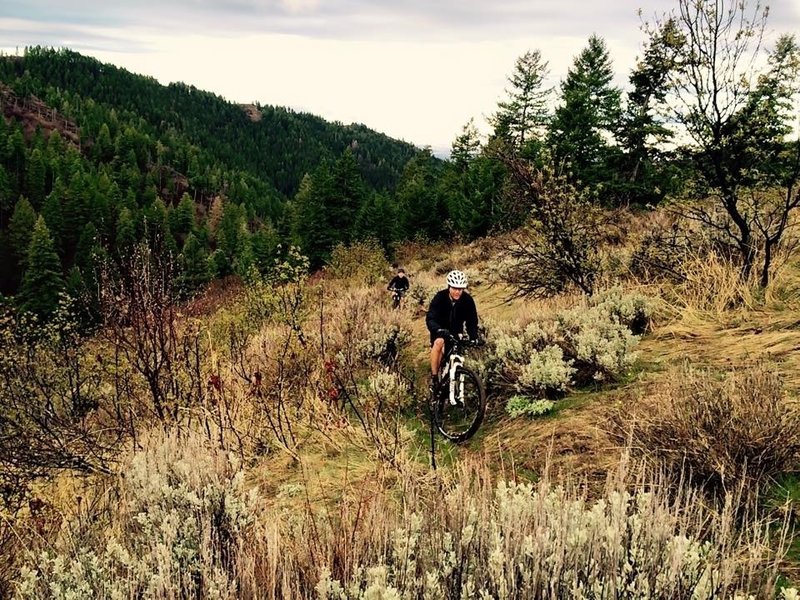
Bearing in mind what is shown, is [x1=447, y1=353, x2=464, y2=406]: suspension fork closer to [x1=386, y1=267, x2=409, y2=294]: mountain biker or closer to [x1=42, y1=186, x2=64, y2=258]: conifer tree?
[x1=386, y1=267, x2=409, y2=294]: mountain biker

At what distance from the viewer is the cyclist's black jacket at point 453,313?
7172 millimetres

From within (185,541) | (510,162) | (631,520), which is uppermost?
(510,162)

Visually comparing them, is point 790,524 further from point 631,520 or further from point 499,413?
point 499,413

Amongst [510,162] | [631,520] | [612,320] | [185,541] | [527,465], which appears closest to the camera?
[631,520]

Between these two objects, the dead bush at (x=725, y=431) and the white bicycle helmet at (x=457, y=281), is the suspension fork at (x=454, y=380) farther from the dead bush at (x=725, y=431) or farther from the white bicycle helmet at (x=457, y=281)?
the dead bush at (x=725, y=431)

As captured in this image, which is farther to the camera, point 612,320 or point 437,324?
point 612,320

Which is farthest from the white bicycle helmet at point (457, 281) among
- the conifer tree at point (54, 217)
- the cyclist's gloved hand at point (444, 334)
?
the conifer tree at point (54, 217)

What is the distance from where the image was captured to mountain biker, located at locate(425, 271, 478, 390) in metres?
7.01

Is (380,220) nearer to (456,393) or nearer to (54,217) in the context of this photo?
(456,393)

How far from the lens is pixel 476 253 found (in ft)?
88.3

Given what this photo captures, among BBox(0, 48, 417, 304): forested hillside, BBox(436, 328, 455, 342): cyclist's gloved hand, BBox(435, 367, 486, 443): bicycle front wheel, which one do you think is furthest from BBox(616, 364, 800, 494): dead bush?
BBox(0, 48, 417, 304): forested hillside

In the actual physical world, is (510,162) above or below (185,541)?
above

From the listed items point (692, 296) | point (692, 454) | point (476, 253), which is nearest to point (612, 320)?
point (692, 296)

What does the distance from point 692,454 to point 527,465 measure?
1.50 metres
